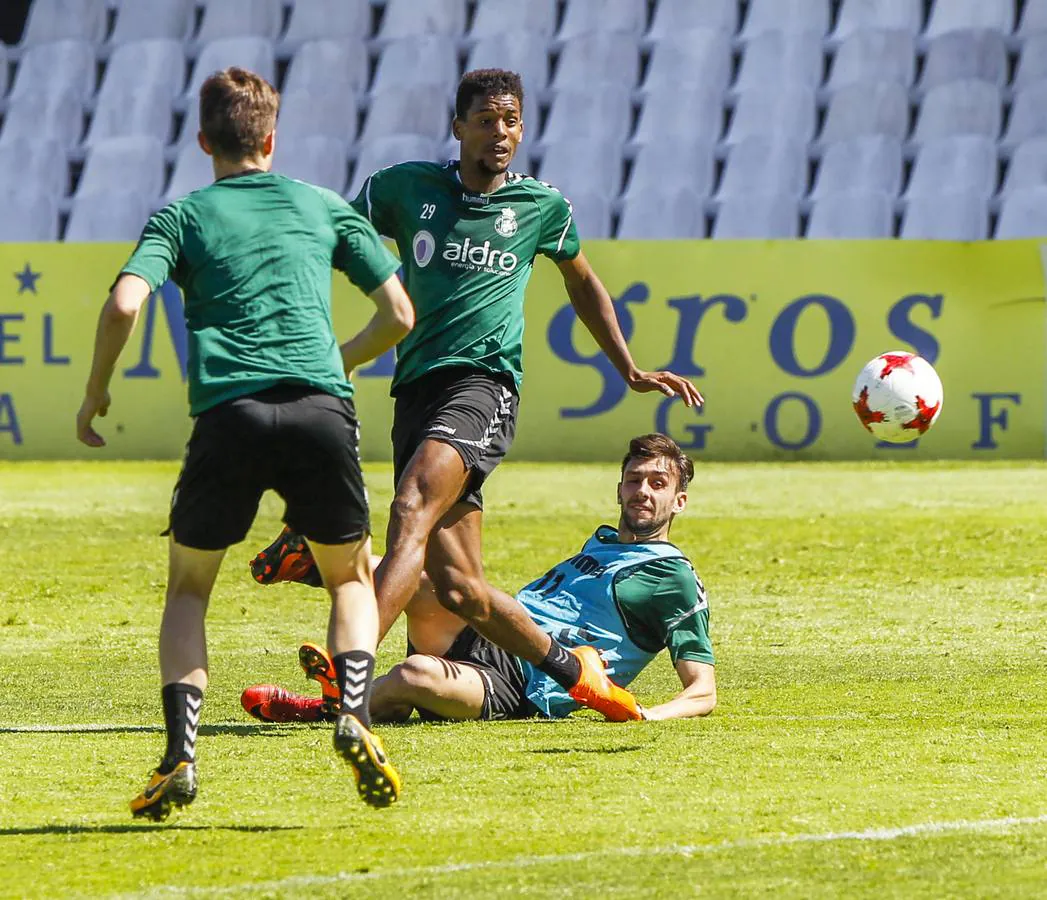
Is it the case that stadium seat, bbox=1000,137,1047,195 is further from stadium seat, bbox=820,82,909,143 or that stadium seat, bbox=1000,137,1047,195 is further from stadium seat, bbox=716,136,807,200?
stadium seat, bbox=716,136,807,200

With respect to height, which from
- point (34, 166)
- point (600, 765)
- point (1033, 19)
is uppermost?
point (1033, 19)

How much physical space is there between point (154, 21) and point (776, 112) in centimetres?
823

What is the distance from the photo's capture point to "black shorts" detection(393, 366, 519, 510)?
Answer: 569 centimetres

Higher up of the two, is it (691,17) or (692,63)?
(691,17)

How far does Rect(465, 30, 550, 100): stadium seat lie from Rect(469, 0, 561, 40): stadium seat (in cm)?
17

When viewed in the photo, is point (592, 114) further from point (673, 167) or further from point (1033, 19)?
point (1033, 19)

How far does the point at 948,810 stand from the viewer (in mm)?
4270

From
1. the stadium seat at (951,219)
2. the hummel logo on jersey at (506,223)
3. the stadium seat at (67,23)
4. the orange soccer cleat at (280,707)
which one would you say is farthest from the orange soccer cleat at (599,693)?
the stadium seat at (67,23)

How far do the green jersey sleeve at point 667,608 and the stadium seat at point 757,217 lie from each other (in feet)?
48.8

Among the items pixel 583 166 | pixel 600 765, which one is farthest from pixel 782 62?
pixel 600 765

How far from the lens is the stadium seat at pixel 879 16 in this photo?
867 inches

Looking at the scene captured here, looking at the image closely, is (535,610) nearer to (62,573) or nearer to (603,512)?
(62,573)

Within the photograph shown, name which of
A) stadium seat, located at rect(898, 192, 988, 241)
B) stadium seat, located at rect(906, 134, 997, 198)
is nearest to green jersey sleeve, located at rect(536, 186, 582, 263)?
stadium seat, located at rect(898, 192, 988, 241)

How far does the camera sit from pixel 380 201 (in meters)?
6.00
